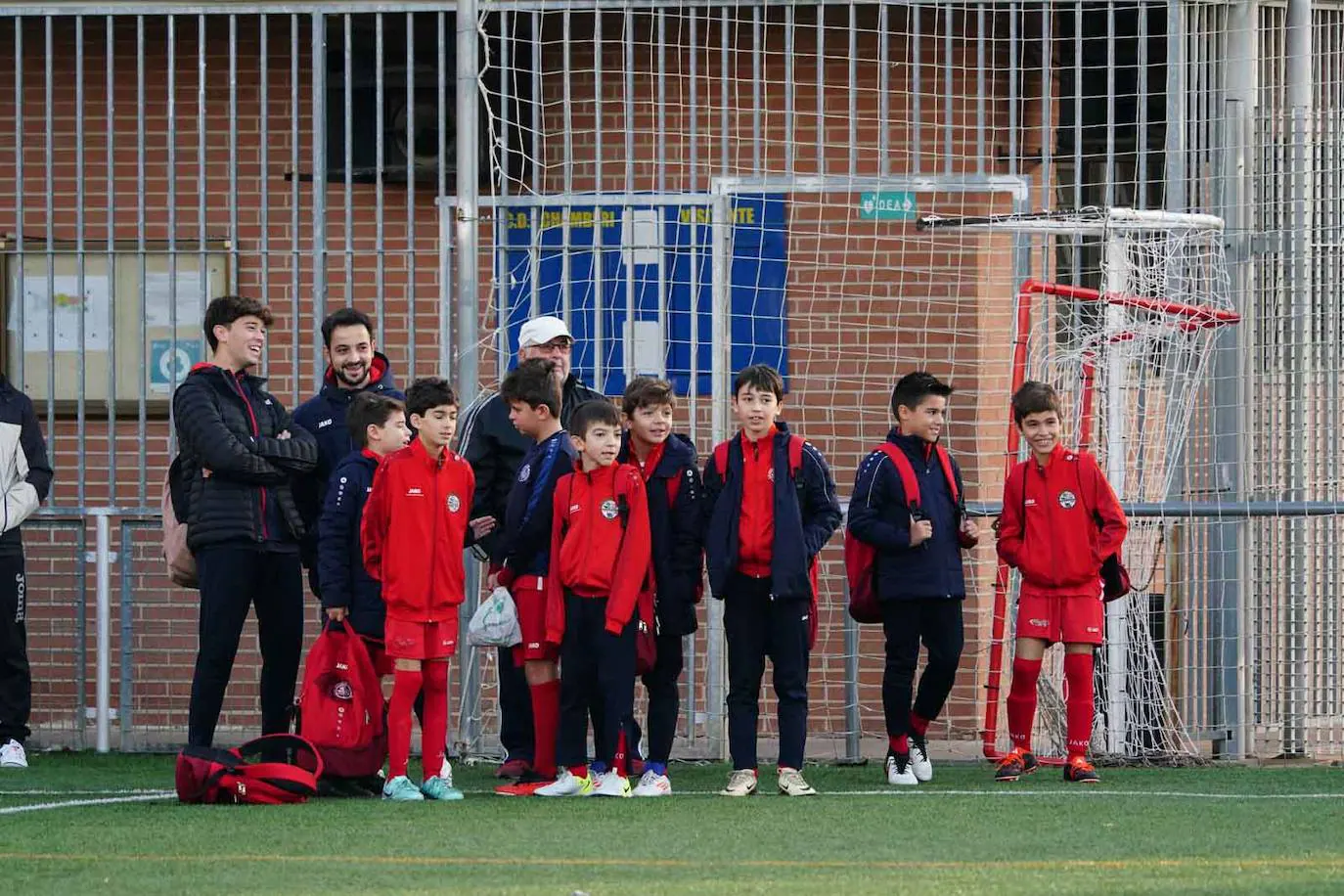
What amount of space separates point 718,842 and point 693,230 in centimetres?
382

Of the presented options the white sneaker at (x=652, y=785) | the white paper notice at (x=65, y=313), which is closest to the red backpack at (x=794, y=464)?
the white sneaker at (x=652, y=785)

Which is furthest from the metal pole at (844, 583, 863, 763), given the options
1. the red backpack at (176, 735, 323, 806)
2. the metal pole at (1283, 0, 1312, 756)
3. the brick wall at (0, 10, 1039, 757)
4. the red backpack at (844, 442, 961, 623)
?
the red backpack at (176, 735, 323, 806)

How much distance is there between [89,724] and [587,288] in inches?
115

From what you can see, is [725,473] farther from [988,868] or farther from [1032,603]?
[988,868]

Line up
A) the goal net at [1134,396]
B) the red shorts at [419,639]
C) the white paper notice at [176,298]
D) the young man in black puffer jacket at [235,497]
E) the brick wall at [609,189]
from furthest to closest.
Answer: the white paper notice at [176,298] < the brick wall at [609,189] < the goal net at [1134,396] < the young man in black puffer jacket at [235,497] < the red shorts at [419,639]

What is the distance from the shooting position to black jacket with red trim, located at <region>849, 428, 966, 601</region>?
814 centimetres

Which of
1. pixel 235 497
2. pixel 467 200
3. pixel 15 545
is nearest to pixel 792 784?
pixel 235 497

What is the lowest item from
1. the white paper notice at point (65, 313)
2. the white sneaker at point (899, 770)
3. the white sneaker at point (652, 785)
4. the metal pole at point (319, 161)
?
the white sneaker at point (899, 770)

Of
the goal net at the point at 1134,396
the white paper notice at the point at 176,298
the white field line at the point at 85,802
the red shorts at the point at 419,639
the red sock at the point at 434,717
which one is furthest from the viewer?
the white paper notice at the point at 176,298

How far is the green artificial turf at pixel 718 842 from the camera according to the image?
5371 millimetres

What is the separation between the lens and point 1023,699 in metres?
8.36

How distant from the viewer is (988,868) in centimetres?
559

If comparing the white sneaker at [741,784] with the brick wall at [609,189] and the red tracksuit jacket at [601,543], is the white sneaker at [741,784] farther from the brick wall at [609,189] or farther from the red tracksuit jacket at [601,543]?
the brick wall at [609,189]

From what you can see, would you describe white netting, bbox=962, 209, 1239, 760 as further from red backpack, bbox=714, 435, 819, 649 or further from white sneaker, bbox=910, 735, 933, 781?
red backpack, bbox=714, 435, 819, 649
